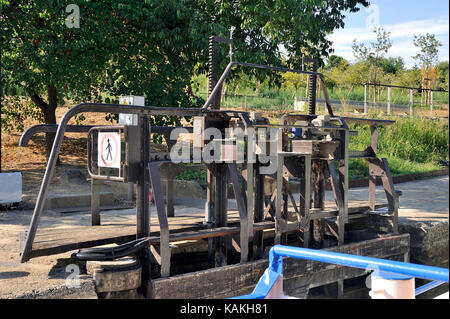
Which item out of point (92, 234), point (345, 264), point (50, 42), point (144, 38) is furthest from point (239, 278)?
point (144, 38)

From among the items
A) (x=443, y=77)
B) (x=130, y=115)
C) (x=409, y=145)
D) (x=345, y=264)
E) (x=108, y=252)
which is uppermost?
(x=443, y=77)

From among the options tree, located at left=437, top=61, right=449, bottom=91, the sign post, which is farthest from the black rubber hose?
tree, located at left=437, top=61, right=449, bottom=91

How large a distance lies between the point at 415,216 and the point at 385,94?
23185mm

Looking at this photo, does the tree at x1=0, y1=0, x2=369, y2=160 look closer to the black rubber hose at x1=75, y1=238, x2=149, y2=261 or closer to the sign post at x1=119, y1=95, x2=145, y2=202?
the sign post at x1=119, y1=95, x2=145, y2=202

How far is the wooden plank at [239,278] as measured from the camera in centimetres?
491

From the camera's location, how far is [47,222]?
7824 mm

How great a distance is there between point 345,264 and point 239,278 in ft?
8.93

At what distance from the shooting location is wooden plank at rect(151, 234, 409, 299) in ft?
16.1

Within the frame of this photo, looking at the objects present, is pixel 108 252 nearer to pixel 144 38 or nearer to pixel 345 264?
pixel 345 264

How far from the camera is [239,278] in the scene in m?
5.45

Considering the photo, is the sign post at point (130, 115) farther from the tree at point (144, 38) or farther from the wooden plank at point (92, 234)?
the tree at point (144, 38)

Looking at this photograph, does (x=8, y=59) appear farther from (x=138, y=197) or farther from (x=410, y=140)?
(x=410, y=140)

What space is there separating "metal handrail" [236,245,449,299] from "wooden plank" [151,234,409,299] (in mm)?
1718
